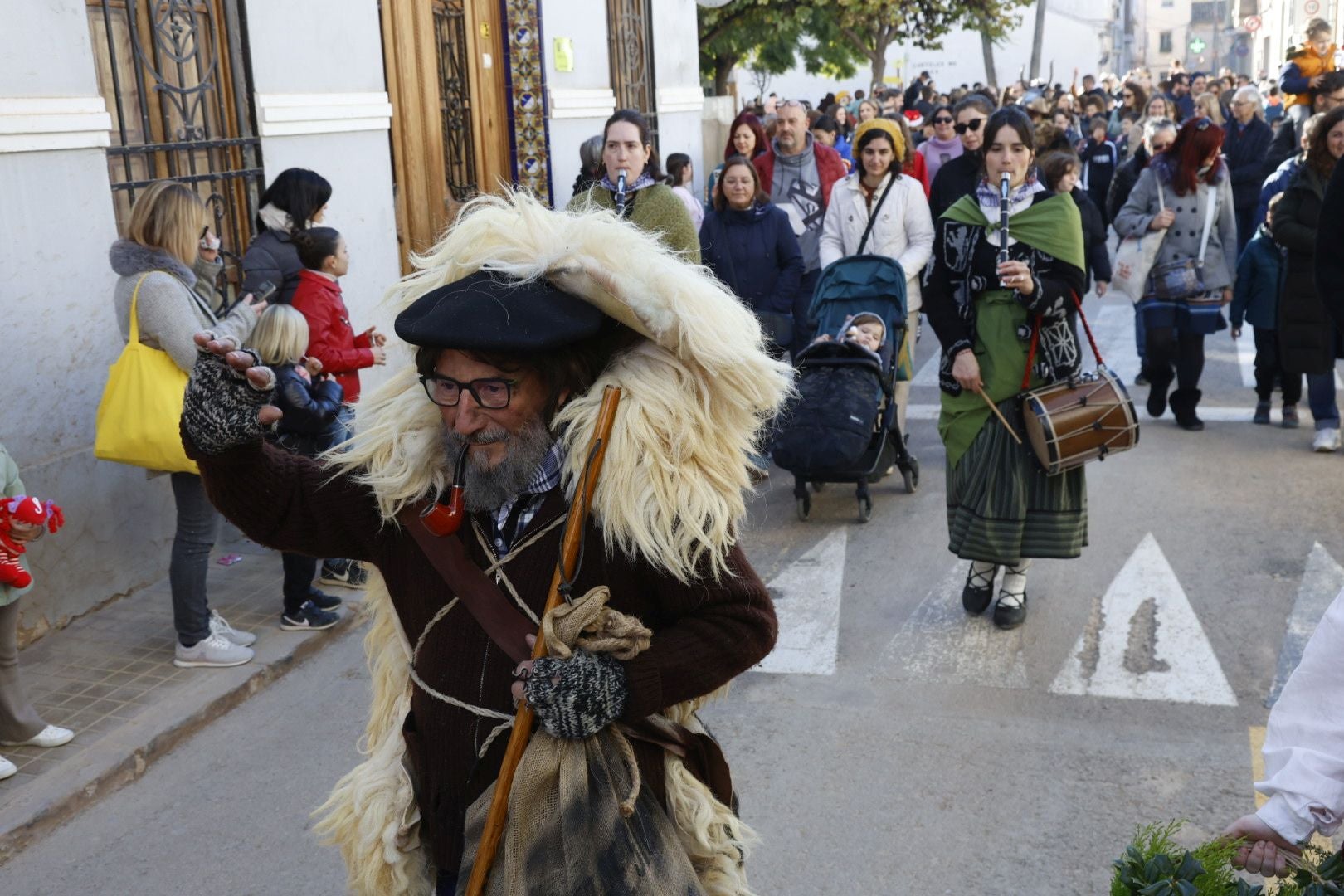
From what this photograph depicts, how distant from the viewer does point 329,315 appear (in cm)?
619

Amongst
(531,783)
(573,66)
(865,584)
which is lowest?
(865,584)

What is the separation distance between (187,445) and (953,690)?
3.62 m

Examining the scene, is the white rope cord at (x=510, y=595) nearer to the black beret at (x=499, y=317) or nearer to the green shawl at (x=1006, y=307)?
the black beret at (x=499, y=317)

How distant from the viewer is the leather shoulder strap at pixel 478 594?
7.63ft

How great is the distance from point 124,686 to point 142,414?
1.08 meters

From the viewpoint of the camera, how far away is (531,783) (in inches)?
86.7

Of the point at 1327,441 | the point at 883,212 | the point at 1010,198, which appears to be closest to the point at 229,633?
the point at 1010,198

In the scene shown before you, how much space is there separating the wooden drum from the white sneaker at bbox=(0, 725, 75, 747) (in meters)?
3.82

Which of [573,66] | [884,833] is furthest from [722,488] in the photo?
[573,66]

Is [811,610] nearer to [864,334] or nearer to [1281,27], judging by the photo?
[864,334]

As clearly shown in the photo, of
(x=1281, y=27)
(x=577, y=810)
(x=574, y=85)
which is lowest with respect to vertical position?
(x=577, y=810)

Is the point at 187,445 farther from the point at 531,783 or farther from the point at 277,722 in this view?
the point at 277,722

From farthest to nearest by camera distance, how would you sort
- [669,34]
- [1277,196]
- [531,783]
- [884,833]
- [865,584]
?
[669,34] < [1277,196] < [865,584] < [884,833] < [531,783]

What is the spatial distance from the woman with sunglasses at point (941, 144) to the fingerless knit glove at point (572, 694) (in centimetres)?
1116
